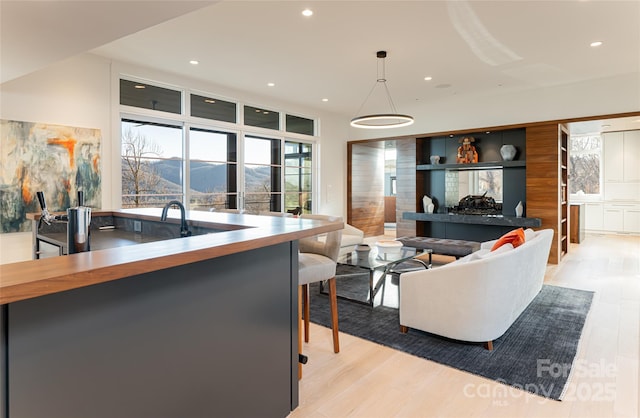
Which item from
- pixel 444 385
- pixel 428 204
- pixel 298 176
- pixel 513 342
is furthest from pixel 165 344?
pixel 428 204

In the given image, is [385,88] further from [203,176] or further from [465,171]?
[203,176]

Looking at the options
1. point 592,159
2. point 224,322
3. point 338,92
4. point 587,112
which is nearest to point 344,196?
point 338,92

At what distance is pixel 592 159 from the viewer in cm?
966

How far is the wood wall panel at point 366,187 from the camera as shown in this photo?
28.9ft

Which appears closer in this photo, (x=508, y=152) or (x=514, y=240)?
(x=514, y=240)

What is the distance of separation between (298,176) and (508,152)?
159 inches

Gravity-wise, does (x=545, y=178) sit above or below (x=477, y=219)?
above

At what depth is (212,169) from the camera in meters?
6.24

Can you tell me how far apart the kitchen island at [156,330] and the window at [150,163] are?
4198mm

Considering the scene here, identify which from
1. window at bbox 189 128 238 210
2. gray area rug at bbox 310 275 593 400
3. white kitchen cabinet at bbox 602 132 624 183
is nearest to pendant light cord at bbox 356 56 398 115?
window at bbox 189 128 238 210

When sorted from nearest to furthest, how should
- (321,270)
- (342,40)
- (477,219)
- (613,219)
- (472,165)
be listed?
(321,270), (342,40), (477,219), (472,165), (613,219)

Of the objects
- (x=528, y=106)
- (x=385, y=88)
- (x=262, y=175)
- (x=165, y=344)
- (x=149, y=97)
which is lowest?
(x=165, y=344)

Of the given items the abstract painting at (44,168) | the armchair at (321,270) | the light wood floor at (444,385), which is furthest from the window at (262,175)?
the light wood floor at (444,385)

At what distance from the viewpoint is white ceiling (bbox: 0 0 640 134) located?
257cm
